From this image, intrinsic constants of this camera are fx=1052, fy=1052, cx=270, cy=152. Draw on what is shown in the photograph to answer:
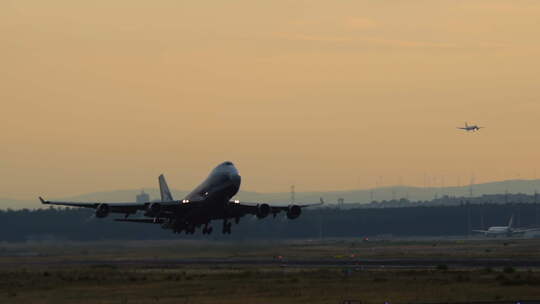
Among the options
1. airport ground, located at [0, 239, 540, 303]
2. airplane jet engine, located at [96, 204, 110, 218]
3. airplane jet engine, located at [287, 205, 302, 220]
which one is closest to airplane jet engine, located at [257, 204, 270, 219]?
airplane jet engine, located at [287, 205, 302, 220]

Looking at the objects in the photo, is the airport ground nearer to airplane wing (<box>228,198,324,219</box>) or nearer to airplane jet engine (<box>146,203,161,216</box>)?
airplane wing (<box>228,198,324,219</box>)

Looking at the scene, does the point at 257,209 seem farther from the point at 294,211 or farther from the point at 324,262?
the point at 324,262

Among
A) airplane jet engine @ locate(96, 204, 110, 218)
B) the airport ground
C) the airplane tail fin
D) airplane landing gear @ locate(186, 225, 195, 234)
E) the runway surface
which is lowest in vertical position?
the airport ground

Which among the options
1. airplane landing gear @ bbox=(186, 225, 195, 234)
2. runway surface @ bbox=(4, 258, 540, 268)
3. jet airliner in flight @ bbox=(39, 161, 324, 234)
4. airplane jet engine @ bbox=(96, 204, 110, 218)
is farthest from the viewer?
airplane landing gear @ bbox=(186, 225, 195, 234)

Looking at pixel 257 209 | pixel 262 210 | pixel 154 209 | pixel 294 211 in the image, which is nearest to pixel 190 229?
pixel 154 209

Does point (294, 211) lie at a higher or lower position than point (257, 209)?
lower

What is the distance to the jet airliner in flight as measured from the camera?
321ft

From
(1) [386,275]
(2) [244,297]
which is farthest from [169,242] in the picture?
(2) [244,297]

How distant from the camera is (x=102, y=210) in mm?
102500

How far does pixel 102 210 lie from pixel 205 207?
33.5ft

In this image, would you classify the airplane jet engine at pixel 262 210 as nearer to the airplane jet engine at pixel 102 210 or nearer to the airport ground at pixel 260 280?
the airport ground at pixel 260 280

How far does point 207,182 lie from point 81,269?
19.1m

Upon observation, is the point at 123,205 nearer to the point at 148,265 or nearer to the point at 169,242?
the point at 148,265

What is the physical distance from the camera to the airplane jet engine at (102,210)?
10212cm
